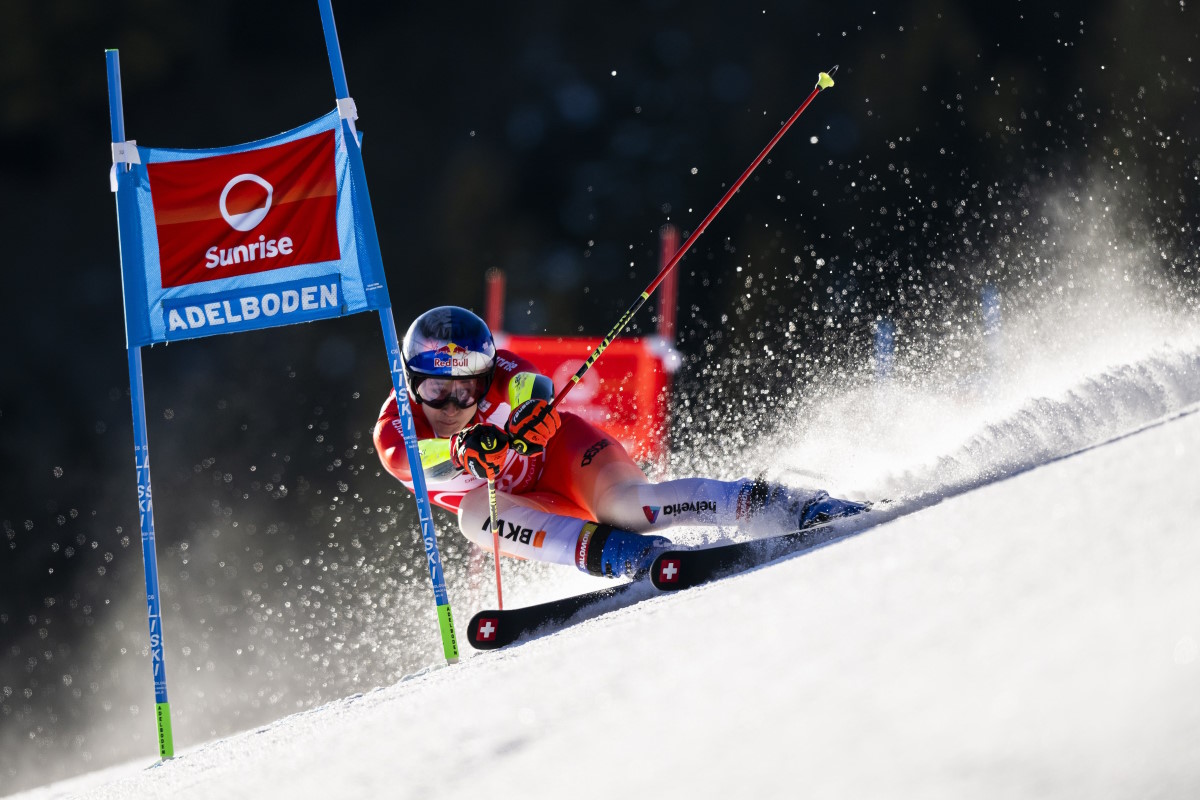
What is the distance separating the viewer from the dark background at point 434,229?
24.8ft

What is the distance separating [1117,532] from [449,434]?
8.65ft

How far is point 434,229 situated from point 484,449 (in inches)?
227

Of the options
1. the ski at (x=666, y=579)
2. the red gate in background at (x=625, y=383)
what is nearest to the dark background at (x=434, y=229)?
the red gate in background at (x=625, y=383)

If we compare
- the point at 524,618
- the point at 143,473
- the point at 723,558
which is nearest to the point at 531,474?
the point at 524,618

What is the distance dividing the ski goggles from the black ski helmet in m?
0.02

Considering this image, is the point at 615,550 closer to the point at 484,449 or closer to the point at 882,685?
the point at 484,449

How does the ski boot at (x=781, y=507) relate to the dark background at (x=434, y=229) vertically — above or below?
below

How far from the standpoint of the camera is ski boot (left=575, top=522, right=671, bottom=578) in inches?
132

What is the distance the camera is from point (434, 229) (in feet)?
29.1

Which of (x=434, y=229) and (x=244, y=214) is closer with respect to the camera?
(x=244, y=214)

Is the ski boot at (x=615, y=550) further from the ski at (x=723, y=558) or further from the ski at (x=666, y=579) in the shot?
the ski at (x=723, y=558)

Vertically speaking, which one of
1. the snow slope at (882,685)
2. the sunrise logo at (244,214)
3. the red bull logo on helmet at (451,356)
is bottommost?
the snow slope at (882,685)

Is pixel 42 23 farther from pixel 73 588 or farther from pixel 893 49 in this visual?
pixel 893 49

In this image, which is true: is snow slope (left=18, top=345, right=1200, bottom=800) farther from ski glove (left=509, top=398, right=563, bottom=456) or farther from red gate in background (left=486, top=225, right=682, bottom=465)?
red gate in background (left=486, top=225, right=682, bottom=465)
